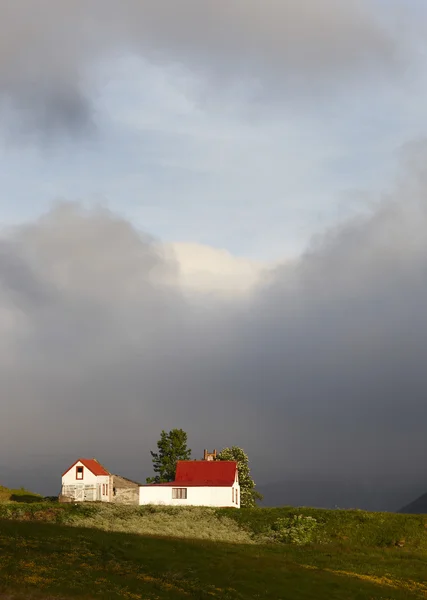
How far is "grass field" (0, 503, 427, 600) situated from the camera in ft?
134

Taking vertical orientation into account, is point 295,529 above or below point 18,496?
below

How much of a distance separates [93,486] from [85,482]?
1.49 m

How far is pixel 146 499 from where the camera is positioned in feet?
348

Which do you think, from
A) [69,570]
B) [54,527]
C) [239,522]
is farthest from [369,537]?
[69,570]

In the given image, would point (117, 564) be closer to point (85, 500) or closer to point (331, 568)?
point (331, 568)

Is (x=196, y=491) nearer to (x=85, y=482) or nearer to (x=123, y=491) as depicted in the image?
(x=123, y=491)

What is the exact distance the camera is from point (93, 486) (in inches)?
4333

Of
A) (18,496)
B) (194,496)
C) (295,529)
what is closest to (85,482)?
(194,496)

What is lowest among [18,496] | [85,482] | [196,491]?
[18,496]

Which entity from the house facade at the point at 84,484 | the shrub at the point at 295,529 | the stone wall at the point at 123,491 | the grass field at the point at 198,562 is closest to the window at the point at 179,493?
the stone wall at the point at 123,491

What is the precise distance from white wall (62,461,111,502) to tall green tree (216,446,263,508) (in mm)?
25047

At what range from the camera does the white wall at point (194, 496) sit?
105 meters

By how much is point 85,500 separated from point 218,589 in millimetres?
68198

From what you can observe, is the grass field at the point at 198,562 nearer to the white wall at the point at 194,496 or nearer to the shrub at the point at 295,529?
the shrub at the point at 295,529
